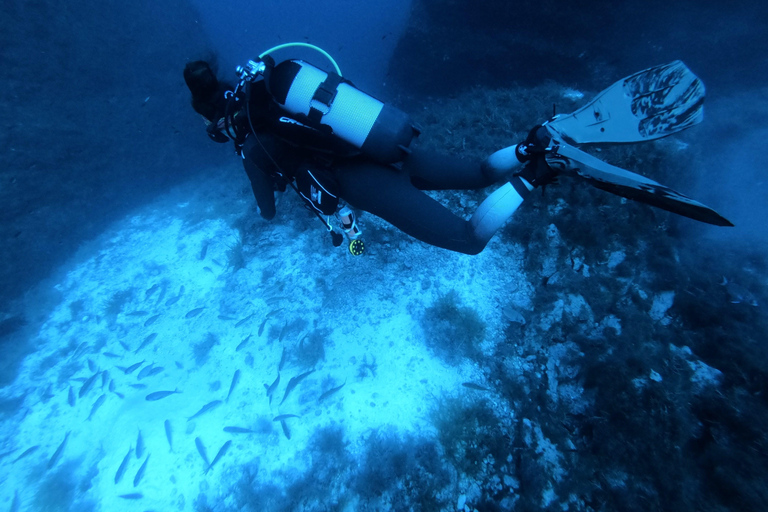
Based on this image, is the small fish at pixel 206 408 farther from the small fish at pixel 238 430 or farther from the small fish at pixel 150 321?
the small fish at pixel 150 321

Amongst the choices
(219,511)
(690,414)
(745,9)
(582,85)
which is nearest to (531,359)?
(690,414)

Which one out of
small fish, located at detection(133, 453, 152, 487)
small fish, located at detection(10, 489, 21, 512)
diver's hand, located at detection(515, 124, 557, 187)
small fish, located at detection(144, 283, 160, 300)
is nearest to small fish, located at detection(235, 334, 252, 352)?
small fish, located at detection(133, 453, 152, 487)

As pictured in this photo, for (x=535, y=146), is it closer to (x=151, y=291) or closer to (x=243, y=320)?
(x=243, y=320)

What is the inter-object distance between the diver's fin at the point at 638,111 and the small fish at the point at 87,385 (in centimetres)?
838

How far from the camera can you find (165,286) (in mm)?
6750

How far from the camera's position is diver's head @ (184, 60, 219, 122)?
125 inches

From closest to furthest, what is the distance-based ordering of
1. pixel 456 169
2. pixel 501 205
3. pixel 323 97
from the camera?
pixel 323 97 → pixel 501 205 → pixel 456 169

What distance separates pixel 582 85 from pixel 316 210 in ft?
31.9

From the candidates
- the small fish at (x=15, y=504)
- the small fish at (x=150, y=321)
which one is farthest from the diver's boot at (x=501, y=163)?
the small fish at (x=15, y=504)

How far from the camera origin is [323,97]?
2963 millimetres

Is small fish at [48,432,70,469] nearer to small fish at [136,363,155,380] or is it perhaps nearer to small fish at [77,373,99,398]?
small fish at [77,373,99,398]

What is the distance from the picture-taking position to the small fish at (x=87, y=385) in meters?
5.58

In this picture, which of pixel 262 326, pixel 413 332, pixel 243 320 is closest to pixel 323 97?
pixel 413 332

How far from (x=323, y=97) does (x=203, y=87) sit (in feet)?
4.37
